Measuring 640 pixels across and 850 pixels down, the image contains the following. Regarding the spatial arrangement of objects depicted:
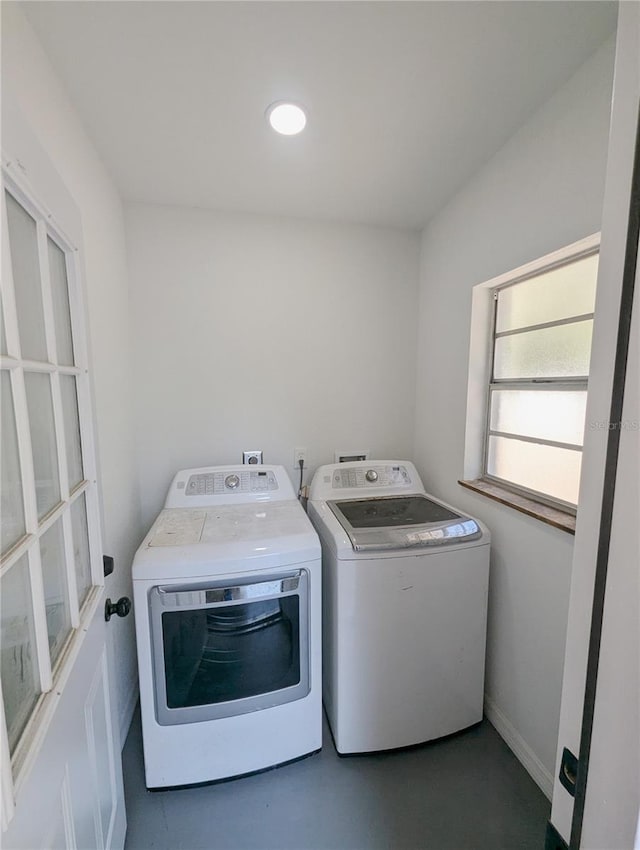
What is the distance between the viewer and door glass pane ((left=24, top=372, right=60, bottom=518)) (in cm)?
69

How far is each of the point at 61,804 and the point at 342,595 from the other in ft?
2.89

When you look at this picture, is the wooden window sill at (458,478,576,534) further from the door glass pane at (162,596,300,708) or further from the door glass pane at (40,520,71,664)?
the door glass pane at (40,520,71,664)

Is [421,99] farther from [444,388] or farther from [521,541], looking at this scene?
[521,541]

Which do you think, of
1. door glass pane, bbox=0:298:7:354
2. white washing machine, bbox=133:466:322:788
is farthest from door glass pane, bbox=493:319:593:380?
door glass pane, bbox=0:298:7:354

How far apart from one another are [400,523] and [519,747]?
100 centimetres

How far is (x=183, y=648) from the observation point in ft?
4.11

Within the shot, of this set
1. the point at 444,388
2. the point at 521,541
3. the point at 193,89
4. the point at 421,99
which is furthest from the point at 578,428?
the point at 193,89

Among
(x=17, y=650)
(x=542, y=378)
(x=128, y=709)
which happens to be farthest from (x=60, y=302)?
(x=128, y=709)

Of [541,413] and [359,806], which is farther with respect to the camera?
[541,413]

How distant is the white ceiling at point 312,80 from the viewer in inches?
36.7

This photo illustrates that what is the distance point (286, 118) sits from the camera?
126 cm

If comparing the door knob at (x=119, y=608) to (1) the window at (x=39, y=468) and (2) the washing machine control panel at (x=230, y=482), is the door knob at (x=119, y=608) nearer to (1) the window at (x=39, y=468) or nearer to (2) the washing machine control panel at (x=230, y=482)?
(1) the window at (x=39, y=468)

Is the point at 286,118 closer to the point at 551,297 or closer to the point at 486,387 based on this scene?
the point at 551,297

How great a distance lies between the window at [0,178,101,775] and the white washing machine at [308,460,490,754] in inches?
33.6
